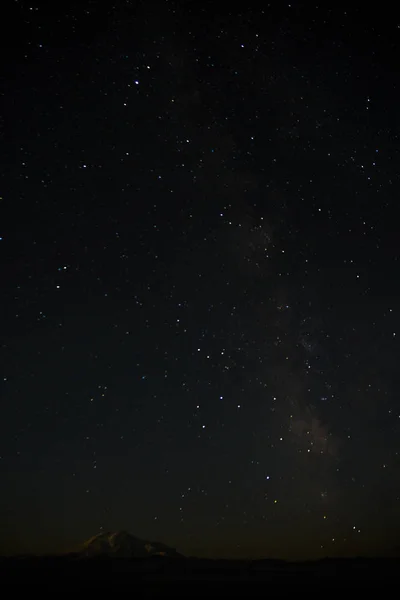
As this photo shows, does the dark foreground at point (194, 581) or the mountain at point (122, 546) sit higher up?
the dark foreground at point (194, 581)

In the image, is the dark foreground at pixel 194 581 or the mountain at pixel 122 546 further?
the mountain at pixel 122 546

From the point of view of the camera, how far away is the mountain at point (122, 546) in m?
160

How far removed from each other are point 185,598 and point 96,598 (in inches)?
194

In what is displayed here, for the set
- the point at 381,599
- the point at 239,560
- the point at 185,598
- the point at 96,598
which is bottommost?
the point at 239,560

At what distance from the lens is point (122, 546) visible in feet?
555

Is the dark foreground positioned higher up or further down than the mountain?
higher up

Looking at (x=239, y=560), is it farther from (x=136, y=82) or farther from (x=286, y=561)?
(x=136, y=82)

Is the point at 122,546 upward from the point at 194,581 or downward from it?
downward

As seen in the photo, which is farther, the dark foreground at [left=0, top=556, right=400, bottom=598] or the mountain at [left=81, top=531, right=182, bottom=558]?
the mountain at [left=81, top=531, right=182, bottom=558]

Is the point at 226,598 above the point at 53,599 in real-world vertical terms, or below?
below

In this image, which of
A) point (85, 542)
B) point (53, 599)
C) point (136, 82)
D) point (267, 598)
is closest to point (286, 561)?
point (267, 598)

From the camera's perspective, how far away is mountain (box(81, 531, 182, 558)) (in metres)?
160

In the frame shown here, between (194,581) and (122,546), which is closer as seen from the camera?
(194,581)

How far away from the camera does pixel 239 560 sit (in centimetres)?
8775
